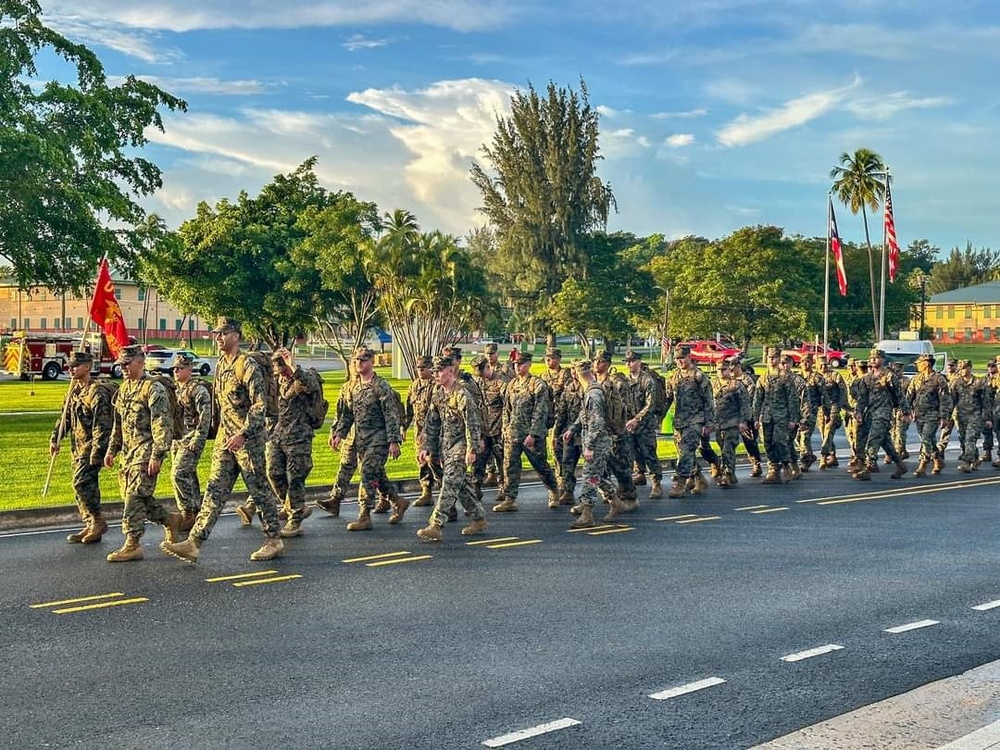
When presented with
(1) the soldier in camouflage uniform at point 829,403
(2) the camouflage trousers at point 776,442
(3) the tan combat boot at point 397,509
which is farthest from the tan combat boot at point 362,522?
(1) the soldier in camouflage uniform at point 829,403

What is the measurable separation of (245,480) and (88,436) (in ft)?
6.70

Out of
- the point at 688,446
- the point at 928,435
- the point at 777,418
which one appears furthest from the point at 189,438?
the point at 928,435

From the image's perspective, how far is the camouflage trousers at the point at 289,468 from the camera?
38.9 feet

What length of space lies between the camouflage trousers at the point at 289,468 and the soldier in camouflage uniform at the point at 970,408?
11.8 metres

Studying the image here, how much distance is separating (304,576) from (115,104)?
25.0 metres

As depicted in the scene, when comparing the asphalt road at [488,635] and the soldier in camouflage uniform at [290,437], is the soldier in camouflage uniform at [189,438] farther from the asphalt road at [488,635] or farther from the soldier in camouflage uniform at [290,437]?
the soldier in camouflage uniform at [290,437]

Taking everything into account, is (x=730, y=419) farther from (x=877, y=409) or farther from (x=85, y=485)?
(x=85, y=485)

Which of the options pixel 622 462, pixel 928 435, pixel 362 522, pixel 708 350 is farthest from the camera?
pixel 708 350

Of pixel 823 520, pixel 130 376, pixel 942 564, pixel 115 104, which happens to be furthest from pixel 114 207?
pixel 942 564

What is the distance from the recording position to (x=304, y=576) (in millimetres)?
9492

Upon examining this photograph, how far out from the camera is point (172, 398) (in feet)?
34.8

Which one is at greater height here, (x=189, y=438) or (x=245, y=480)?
(x=189, y=438)

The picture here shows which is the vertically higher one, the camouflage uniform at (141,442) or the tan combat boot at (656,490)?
the camouflage uniform at (141,442)

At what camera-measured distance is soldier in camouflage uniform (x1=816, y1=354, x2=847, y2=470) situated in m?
18.9
